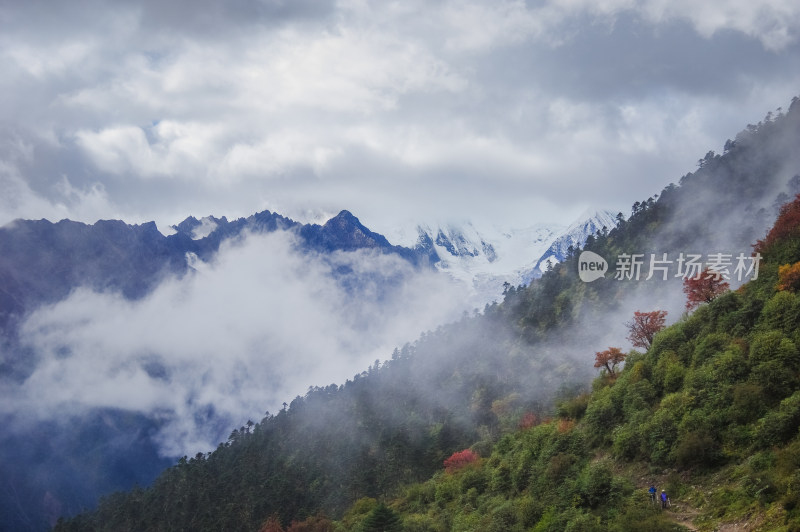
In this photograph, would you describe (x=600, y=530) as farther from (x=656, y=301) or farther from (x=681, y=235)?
(x=681, y=235)

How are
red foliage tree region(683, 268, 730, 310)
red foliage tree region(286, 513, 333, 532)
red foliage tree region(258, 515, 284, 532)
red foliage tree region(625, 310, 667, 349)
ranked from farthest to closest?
red foliage tree region(258, 515, 284, 532) → red foliage tree region(286, 513, 333, 532) → red foliage tree region(625, 310, 667, 349) → red foliage tree region(683, 268, 730, 310)

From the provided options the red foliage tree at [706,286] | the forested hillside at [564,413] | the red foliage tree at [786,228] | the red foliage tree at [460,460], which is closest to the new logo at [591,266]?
the forested hillside at [564,413]

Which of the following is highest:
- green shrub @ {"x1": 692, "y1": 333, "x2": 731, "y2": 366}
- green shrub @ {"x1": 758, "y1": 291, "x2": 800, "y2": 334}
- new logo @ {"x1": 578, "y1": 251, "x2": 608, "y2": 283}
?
new logo @ {"x1": 578, "y1": 251, "x2": 608, "y2": 283}

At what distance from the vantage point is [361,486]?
332 feet

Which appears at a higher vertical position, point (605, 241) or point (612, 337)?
point (605, 241)

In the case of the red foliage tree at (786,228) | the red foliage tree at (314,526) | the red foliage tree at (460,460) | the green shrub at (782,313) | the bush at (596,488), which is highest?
the red foliage tree at (786,228)

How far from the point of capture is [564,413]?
5603cm

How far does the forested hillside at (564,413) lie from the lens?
32844mm

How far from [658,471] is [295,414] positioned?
13529 centimetres

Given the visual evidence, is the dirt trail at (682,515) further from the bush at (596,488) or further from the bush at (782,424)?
the bush at (782,424)

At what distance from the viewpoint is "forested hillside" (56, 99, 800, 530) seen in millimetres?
32844

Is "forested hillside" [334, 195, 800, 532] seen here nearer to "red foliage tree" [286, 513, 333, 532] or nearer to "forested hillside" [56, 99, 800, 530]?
"forested hillside" [56, 99, 800, 530]

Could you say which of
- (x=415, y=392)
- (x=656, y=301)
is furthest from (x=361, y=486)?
(x=656, y=301)

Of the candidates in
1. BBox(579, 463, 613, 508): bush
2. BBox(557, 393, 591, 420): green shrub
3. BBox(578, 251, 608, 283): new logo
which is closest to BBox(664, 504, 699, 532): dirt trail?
BBox(579, 463, 613, 508): bush
